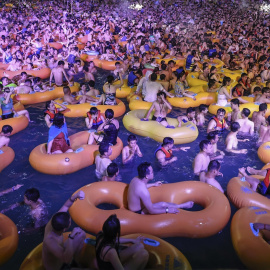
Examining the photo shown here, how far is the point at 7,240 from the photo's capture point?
356 cm

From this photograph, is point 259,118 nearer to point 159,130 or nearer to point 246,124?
point 246,124

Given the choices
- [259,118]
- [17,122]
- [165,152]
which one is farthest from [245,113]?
[17,122]

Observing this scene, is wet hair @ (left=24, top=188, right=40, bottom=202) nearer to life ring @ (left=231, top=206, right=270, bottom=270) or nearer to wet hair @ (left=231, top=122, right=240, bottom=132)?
life ring @ (left=231, top=206, right=270, bottom=270)

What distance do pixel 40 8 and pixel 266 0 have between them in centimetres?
1933

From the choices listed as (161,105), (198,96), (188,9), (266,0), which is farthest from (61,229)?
(266,0)

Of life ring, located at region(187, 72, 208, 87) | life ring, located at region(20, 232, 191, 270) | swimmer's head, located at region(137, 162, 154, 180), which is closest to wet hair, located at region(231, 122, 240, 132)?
swimmer's head, located at region(137, 162, 154, 180)

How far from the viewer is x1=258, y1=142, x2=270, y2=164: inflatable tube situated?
18.6 ft

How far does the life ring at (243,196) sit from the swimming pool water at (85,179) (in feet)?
0.84

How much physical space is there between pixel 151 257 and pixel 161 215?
726 millimetres

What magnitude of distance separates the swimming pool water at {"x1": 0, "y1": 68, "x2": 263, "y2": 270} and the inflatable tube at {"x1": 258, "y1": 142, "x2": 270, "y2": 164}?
0.47 feet

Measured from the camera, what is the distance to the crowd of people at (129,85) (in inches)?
129

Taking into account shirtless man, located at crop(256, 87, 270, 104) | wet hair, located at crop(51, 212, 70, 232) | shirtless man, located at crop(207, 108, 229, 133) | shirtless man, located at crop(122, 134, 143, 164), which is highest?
shirtless man, located at crop(256, 87, 270, 104)

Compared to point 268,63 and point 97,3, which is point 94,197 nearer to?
point 268,63

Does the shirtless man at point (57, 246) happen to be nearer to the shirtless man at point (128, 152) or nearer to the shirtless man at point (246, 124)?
the shirtless man at point (128, 152)
